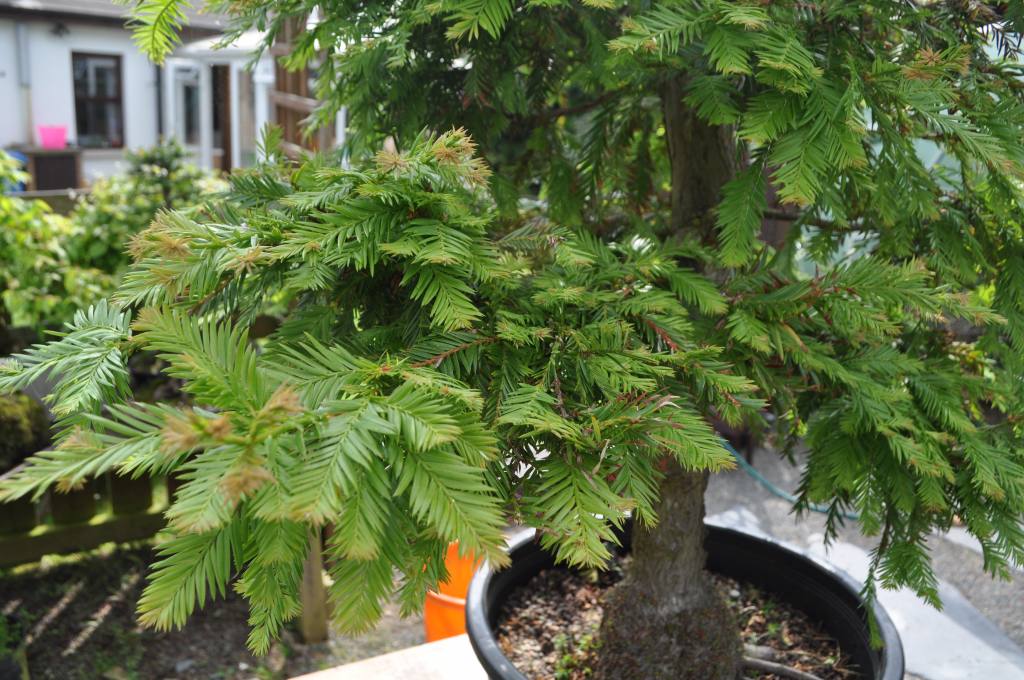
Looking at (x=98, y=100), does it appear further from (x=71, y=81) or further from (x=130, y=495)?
(x=130, y=495)

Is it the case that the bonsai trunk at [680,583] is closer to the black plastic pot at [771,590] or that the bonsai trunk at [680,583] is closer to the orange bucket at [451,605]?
the black plastic pot at [771,590]

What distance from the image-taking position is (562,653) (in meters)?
1.56

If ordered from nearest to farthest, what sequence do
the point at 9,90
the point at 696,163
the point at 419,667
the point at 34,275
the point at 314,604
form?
the point at 696,163
the point at 419,667
the point at 314,604
the point at 34,275
the point at 9,90

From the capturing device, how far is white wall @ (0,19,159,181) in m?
9.53

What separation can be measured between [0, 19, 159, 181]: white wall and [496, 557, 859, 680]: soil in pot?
28.9 ft

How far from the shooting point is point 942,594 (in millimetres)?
2514

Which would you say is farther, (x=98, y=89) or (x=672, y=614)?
(x=98, y=89)

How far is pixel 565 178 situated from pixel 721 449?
779 millimetres

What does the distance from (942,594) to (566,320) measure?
217cm

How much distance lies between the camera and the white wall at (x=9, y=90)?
9383 millimetres

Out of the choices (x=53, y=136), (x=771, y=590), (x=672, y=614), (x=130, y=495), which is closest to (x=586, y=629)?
(x=672, y=614)

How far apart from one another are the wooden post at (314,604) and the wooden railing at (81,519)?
1.76 ft

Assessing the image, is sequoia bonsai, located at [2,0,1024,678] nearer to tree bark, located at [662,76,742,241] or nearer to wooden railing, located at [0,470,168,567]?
tree bark, located at [662,76,742,241]

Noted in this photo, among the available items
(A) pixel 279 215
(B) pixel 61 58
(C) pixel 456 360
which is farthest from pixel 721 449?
(B) pixel 61 58
